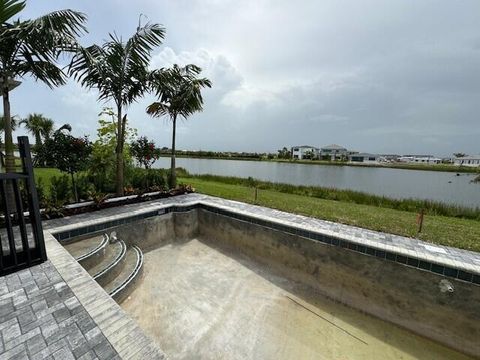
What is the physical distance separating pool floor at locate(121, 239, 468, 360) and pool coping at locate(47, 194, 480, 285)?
0.97m

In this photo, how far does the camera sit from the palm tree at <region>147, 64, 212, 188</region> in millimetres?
6449

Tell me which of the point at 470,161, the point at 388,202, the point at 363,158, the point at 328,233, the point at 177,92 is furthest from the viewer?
the point at 363,158

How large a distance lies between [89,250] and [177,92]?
5273 millimetres

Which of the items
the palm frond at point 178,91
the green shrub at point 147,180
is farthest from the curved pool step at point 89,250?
the palm frond at point 178,91

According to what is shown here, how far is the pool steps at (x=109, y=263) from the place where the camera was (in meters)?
3.44

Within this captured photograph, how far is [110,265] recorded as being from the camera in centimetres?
369

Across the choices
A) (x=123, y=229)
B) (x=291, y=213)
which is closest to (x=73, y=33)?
(x=123, y=229)

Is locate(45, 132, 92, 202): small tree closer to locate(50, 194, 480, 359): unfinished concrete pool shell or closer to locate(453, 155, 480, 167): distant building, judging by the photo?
locate(50, 194, 480, 359): unfinished concrete pool shell

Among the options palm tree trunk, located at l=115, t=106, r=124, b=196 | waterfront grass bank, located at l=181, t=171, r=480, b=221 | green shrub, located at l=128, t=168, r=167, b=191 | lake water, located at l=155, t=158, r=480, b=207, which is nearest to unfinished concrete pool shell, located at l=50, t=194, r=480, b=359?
palm tree trunk, located at l=115, t=106, r=124, b=196

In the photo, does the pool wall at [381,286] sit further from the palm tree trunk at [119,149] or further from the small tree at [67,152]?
the small tree at [67,152]

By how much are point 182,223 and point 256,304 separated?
2.99 m

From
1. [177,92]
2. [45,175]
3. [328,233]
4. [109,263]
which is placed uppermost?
[177,92]

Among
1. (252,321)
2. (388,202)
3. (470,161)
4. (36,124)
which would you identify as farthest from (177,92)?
(470,161)

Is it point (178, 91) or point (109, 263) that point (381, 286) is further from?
point (178, 91)
